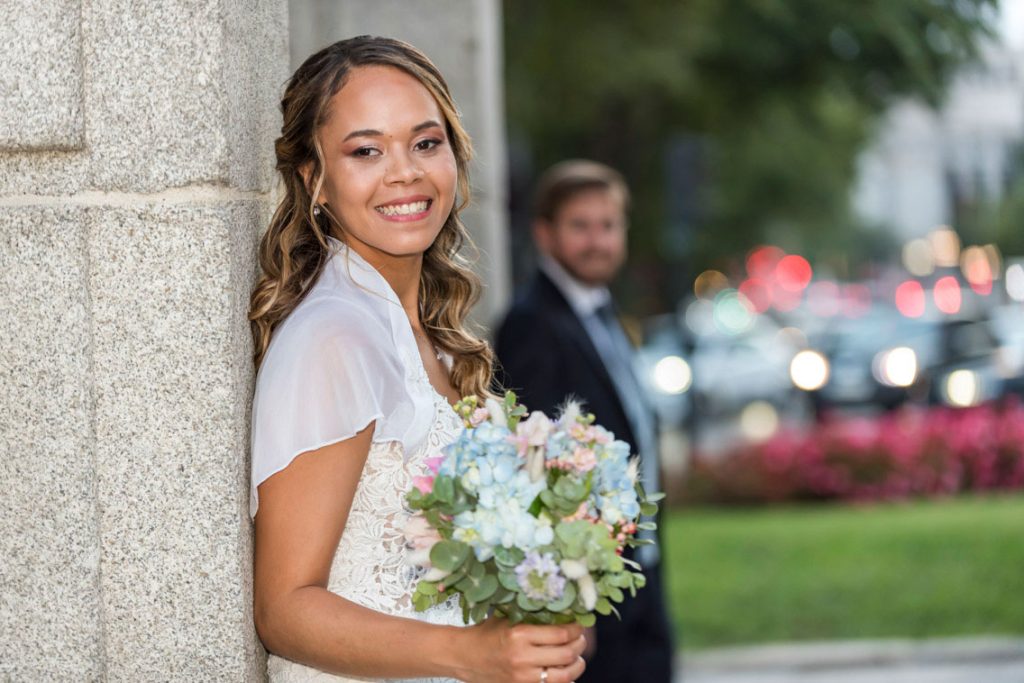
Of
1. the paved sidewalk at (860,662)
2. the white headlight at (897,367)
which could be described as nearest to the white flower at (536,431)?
the paved sidewalk at (860,662)

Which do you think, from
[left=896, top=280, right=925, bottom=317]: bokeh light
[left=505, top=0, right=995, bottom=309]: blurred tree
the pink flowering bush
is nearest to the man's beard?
[left=505, top=0, right=995, bottom=309]: blurred tree

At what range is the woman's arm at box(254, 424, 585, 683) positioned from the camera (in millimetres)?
2344

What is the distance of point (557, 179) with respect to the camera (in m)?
6.00

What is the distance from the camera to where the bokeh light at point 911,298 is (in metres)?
36.3

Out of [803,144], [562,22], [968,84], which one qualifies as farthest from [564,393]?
[803,144]

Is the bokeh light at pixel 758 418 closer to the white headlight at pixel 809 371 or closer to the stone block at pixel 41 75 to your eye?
the white headlight at pixel 809 371

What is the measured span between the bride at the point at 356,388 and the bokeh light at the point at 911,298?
3274 cm

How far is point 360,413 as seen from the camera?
252 cm

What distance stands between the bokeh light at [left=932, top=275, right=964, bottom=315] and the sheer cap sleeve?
3353 cm

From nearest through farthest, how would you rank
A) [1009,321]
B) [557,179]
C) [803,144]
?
[557,179] → [1009,321] → [803,144]

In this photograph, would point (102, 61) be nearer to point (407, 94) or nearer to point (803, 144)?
point (407, 94)

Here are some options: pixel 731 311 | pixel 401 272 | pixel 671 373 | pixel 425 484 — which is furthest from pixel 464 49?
pixel 731 311

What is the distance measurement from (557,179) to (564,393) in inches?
46.6

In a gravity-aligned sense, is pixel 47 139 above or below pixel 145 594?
above
